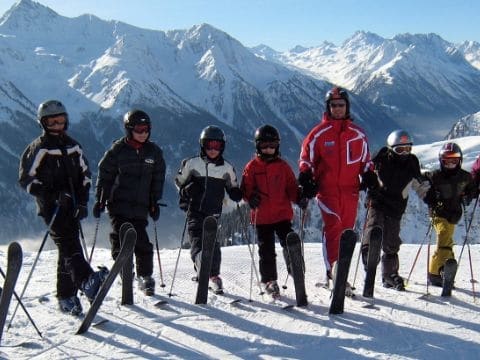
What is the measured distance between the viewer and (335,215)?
6246mm

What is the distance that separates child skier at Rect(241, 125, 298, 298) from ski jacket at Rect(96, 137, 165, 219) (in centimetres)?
128

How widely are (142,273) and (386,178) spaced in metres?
3.39

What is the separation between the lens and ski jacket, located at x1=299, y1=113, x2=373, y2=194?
6.29 m

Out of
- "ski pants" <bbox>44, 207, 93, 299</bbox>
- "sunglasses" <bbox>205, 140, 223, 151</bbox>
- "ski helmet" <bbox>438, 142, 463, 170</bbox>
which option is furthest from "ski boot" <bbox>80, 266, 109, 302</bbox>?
"ski helmet" <bbox>438, 142, 463, 170</bbox>

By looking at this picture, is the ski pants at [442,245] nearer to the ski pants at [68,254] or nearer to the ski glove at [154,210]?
the ski glove at [154,210]

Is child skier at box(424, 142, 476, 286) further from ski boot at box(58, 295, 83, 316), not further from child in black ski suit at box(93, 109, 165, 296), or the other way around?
ski boot at box(58, 295, 83, 316)

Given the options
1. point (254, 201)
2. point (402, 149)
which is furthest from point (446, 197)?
point (254, 201)

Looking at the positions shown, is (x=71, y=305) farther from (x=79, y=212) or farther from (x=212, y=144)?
(x=212, y=144)

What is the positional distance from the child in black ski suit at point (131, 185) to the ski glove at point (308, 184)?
1.82 metres

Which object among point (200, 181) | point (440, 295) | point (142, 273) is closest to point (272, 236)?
point (200, 181)

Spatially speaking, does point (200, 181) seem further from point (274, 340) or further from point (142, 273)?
point (274, 340)

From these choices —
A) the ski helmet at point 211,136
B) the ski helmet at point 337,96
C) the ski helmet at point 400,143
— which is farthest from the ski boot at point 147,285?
the ski helmet at point 400,143

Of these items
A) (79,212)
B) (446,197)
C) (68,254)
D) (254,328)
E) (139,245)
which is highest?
(446,197)

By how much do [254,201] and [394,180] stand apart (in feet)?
6.46
